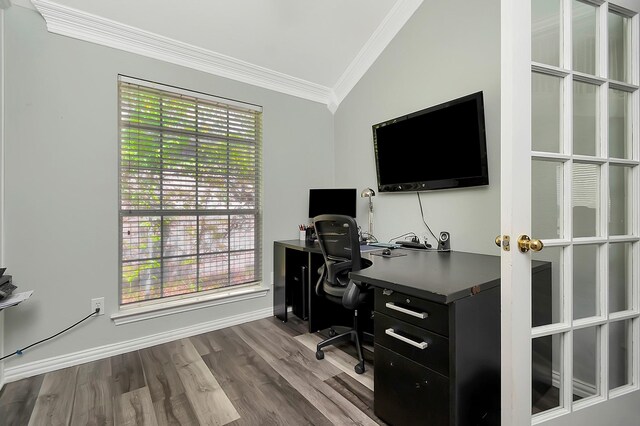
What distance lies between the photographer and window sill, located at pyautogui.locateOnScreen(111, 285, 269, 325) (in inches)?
87.9

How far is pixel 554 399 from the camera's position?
1129mm

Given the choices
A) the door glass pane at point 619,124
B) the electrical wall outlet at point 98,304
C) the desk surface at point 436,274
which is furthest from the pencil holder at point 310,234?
the door glass pane at point 619,124

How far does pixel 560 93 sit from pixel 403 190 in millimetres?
1372

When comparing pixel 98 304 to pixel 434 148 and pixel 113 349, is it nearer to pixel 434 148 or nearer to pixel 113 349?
pixel 113 349

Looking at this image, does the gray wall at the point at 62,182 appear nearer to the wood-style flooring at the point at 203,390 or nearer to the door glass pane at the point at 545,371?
the wood-style flooring at the point at 203,390

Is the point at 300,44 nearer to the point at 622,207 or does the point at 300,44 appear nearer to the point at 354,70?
the point at 354,70

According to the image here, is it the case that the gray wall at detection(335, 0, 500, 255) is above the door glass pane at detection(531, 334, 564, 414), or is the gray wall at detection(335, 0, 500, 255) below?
above

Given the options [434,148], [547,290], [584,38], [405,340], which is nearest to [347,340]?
[405,340]

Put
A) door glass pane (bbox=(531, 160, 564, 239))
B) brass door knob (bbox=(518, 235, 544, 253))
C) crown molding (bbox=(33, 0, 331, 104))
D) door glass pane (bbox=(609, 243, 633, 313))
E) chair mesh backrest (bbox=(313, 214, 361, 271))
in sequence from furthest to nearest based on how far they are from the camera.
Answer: crown molding (bbox=(33, 0, 331, 104)), chair mesh backrest (bbox=(313, 214, 361, 271)), door glass pane (bbox=(609, 243, 633, 313)), door glass pane (bbox=(531, 160, 564, 239)), brass door knob (bbox=(518, 235, 544, 253))

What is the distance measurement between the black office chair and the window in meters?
1.12

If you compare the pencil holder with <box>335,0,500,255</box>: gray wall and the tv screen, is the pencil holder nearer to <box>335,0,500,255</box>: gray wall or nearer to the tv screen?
the tv screen

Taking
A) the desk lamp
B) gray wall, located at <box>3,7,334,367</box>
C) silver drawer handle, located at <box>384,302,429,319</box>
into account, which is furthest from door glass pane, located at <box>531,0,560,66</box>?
gray wall, located at <box>3,7,334,367</box>

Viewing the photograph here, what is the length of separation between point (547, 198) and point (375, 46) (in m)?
2.30

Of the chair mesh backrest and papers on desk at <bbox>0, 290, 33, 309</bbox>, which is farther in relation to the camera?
the chair mesh backrest
